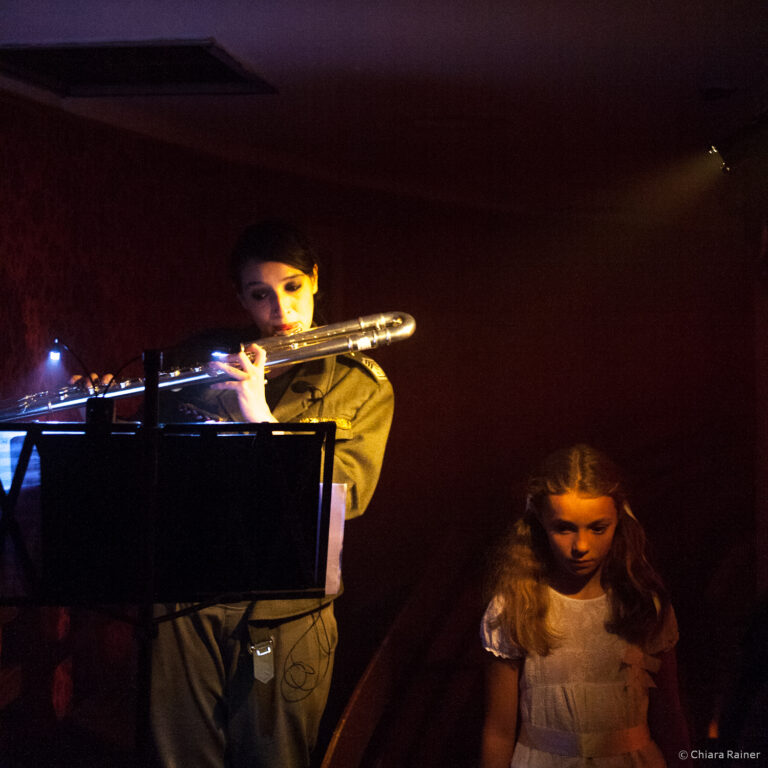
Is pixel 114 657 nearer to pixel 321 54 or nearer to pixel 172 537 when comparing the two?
pixel 172 537

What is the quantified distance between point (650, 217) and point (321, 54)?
2.84 metres

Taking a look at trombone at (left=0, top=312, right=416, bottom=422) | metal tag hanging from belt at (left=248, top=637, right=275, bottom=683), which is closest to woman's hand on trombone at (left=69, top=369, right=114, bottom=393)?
trombone at (left=0, top=312, right=416, bottom=422)

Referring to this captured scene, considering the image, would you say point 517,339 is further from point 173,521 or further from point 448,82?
point 173,521

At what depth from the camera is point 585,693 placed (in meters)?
1.86

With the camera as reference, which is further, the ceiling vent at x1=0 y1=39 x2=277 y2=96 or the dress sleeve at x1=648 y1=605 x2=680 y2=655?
the ceiling vent at x1=0 y1=39 x2=277 y2=96

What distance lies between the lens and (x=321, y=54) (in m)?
2.57

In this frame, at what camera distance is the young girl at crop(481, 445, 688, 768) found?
6.02ft

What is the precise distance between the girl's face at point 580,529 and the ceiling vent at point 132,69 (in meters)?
1.79

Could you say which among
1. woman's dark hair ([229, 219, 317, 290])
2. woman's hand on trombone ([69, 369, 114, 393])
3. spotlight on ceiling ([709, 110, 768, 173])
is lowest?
woman's hand on trombone ([69, 369, 114, 393])

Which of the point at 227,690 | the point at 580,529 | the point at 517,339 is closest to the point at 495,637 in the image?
the point at 580,529

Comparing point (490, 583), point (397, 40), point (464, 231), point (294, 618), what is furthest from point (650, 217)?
point (294, 618)

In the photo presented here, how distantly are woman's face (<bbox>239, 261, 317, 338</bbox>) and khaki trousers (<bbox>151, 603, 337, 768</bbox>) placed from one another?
0.74 m

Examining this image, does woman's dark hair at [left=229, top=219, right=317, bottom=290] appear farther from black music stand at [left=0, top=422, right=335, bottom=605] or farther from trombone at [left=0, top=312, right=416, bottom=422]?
black music stand at [left=0, top=422, right=335, bottom=605]

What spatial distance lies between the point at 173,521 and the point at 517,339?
3.30m
